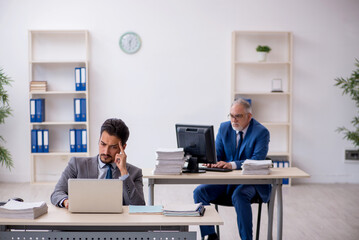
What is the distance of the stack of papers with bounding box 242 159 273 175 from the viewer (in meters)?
3.87

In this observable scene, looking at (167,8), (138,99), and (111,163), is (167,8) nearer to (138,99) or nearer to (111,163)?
(138,99)

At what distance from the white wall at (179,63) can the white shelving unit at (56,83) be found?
0.47ft

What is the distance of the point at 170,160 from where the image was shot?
3.86 metres

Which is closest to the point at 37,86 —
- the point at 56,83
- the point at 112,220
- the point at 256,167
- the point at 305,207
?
the point at 56,83

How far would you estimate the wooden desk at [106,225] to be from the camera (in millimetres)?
2453

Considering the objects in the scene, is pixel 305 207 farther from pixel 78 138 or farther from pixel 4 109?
pixel 4 109

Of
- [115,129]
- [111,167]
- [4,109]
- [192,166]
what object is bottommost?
[192,166]

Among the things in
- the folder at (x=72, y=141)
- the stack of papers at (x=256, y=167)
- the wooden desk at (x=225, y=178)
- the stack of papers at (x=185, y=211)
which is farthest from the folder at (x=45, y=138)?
the stack of papers at (x=185, y=211)

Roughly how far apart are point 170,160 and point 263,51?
3.51m

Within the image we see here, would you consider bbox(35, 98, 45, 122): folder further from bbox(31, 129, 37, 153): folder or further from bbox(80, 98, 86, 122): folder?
bbox(80, 98, 86, 122): folder

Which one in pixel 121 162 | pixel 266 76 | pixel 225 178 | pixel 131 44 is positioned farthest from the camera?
pixel 266 76

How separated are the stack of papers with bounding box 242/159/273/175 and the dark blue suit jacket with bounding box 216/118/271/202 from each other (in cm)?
22

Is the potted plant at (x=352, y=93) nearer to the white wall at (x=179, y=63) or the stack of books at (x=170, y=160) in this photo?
the white wall at (x=179, y=63)

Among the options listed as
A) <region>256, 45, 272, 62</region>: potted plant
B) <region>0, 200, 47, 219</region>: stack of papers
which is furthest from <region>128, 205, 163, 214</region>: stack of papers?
<region>256, 45, 272, 62</region>: potted plant
